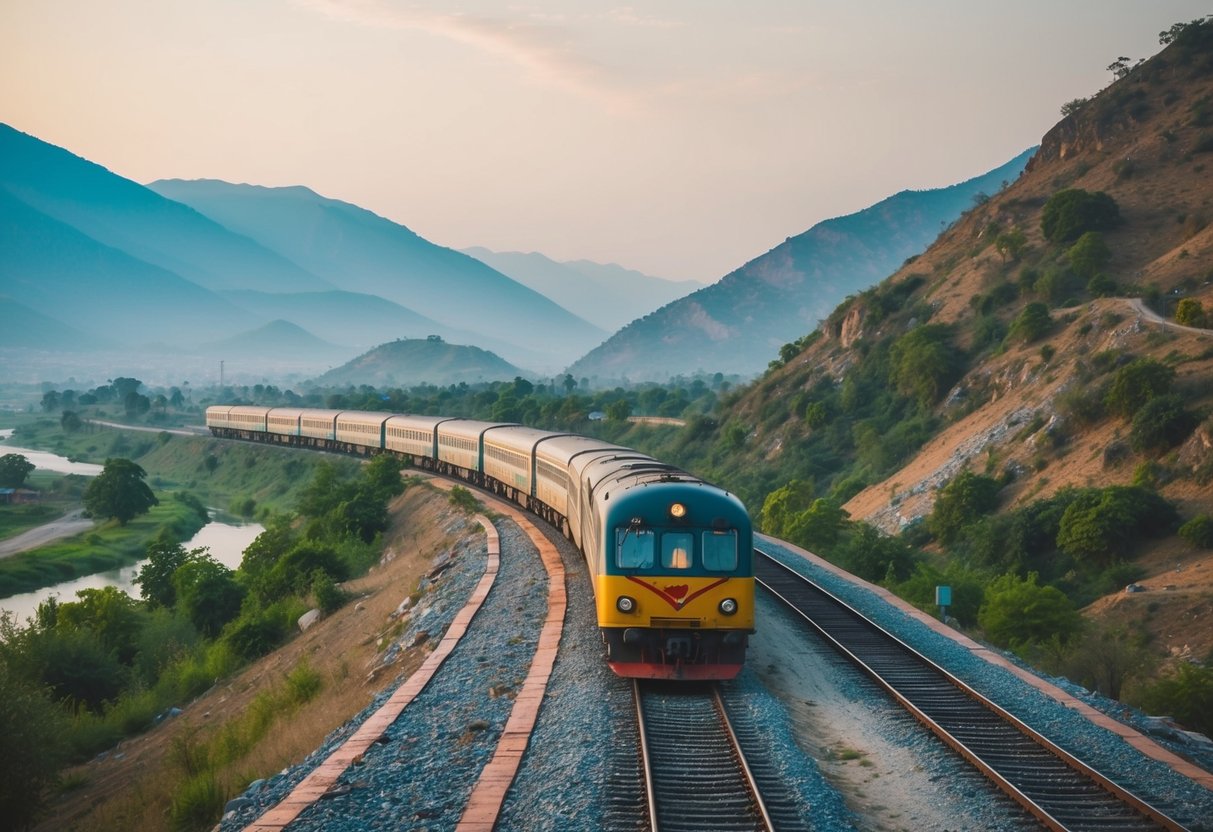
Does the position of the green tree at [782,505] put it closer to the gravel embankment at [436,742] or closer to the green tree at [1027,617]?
the green tree at [1027,617]

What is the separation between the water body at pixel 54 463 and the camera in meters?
115

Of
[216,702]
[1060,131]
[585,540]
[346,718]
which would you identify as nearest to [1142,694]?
[585,540]

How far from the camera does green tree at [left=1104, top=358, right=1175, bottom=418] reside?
1593 inches

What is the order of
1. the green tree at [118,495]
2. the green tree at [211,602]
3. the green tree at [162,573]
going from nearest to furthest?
1. the green tree at [211,602]
2. the green tree at [162,573]
3. the green tree at [118,495]

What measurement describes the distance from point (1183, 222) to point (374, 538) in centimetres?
4951

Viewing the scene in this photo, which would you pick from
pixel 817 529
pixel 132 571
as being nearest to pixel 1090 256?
pixel 817 529

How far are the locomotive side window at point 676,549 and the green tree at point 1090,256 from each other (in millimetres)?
52896

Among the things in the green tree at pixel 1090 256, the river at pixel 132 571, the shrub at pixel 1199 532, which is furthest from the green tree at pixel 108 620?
the green tree at pixel 1090 256

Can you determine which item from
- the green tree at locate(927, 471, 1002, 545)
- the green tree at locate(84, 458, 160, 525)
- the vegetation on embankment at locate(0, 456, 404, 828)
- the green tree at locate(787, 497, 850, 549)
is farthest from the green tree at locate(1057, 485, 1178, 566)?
the green tree at locate(84, 458, 160, 525)

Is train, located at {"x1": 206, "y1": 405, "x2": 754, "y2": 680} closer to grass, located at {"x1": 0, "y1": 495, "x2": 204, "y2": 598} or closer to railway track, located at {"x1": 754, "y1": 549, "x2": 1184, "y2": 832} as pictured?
railway track, located at {"x1": 754, "y1": 549, "x2": 1184, "y2": 832}

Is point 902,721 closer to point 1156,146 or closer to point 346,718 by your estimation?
point 346,718

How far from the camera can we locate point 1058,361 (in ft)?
169

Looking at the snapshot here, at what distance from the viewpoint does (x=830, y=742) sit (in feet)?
45.1

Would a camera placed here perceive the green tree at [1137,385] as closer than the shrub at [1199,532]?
No
